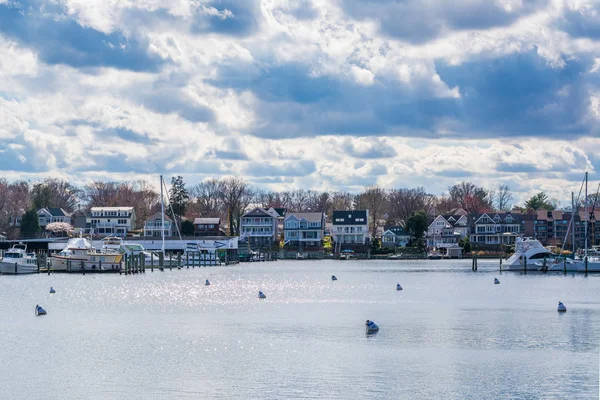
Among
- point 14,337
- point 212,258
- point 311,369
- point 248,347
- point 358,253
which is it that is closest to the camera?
point 311,369

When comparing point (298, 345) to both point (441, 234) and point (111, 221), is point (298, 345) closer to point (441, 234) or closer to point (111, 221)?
point (441, 234)

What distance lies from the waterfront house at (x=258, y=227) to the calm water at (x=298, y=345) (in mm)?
101385

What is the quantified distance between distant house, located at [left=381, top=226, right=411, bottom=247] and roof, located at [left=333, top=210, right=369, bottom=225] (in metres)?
5.37

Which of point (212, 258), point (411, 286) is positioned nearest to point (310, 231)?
point (212, 258)

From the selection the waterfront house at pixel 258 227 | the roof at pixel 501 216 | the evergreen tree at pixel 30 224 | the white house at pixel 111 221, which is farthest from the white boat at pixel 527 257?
the white house at pixel 111 221

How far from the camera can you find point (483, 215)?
18650 cm

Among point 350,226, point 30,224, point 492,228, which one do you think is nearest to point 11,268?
point 30,224

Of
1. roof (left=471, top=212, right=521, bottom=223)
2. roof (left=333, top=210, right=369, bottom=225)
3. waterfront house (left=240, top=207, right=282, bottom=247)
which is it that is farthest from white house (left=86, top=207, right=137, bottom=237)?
roof (left=471, top=212, right=521, bottom=223)

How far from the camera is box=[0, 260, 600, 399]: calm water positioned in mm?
34719

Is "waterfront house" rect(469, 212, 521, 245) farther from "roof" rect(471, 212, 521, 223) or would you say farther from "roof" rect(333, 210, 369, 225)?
"roof" rect(333, 210, 369, 225)

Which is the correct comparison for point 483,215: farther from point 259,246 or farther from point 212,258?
point 212,258

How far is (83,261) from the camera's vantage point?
10738cm

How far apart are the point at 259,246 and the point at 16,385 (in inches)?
5782

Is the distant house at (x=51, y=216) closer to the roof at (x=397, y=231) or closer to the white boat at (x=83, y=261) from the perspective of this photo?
the roof at (x=397, y=231)
